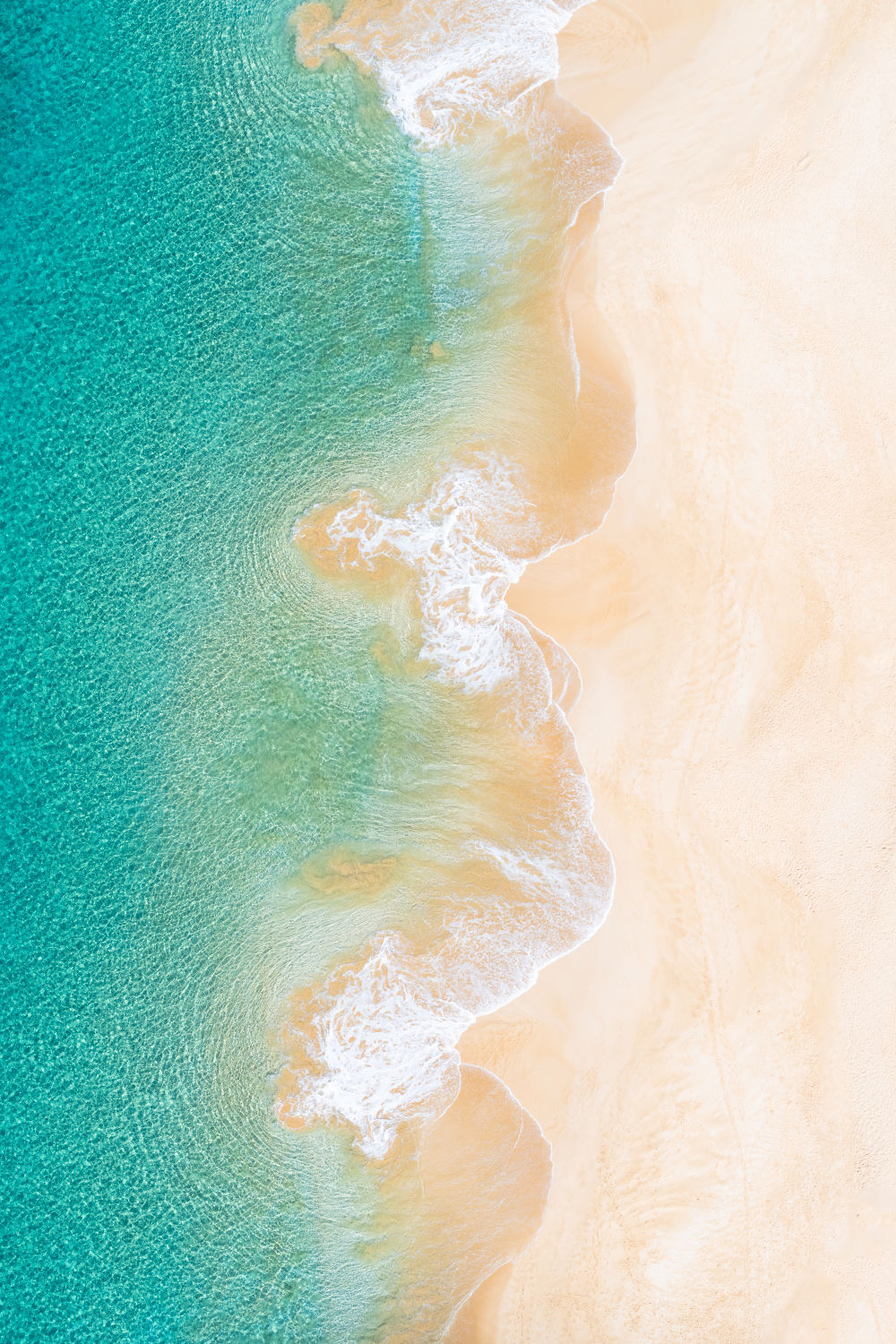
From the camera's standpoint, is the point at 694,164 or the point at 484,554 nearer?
the point at 484,554

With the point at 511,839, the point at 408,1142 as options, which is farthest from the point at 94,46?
the point at 408,1142

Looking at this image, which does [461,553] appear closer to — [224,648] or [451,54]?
[224,648]

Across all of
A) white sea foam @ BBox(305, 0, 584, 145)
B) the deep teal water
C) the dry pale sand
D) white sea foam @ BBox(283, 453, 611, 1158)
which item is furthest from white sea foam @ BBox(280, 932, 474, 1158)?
white sea foam @ BBox(305, 0, 584, 145)

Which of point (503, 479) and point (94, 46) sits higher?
point (94, 46)

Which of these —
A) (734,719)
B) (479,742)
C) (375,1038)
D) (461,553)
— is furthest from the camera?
(734,719)

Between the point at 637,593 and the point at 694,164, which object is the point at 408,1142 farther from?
the point at 694,164

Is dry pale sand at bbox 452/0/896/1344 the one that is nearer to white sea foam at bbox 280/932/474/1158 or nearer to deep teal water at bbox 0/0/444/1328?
white sea foam at bbox 280/932/474/1158

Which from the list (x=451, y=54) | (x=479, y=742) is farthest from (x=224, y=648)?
(x=451, y=54)
